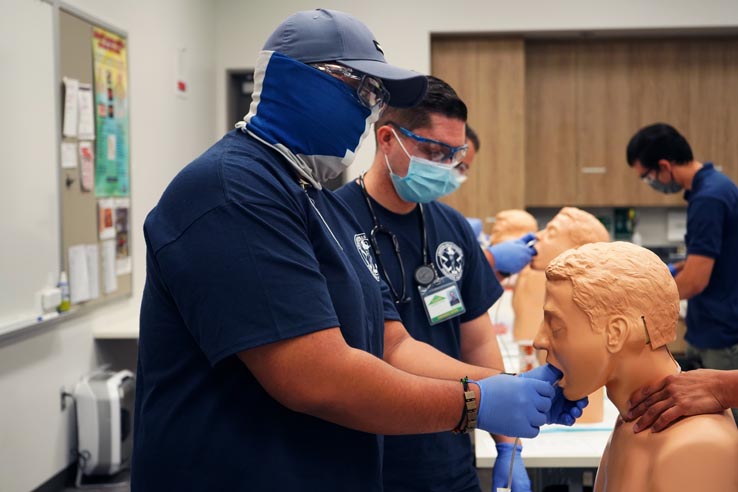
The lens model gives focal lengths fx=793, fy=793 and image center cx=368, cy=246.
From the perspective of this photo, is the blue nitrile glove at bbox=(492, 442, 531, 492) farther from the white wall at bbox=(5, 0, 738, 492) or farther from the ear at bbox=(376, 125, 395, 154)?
the white wall at bbox=(5, 0, 738, 492)

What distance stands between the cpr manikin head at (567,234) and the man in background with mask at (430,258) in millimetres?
1057

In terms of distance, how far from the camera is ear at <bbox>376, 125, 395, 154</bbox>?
214 cm


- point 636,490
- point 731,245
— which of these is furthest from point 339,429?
point 731,245

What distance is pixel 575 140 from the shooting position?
22.6ft

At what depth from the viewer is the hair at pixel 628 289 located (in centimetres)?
147

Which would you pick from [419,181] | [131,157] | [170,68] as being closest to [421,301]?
[419,181]

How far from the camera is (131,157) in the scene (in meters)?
4.70

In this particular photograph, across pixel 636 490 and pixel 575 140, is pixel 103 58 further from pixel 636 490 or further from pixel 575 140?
pixel 575 140

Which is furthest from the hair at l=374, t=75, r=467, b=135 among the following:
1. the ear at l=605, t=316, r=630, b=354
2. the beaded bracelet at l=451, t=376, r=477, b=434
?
the beaded bracelet at l=451, t=376, r=477, b=434

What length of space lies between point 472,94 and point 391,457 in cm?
507

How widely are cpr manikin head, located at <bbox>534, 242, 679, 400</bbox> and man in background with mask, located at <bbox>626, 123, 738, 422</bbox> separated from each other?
2.24 m

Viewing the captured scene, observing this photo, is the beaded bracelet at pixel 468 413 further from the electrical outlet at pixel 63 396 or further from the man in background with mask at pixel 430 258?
the electrical outlet at pixel 63 396

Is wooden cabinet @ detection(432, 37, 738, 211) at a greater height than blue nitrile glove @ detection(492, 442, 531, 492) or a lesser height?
greater

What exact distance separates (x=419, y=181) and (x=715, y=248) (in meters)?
2.08
